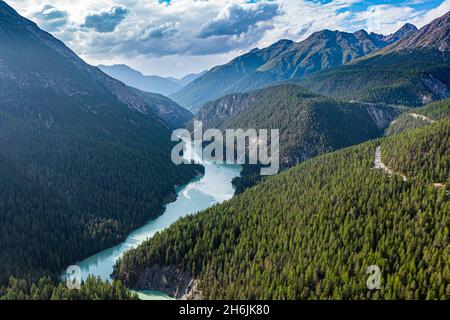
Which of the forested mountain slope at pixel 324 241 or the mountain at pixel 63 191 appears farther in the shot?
the mountain at pixel 63 191

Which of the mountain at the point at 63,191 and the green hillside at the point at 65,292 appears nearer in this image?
the green hillside at the point at 65,292

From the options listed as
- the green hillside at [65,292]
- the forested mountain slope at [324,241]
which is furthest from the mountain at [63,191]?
the forested mountain slope at [324,241]

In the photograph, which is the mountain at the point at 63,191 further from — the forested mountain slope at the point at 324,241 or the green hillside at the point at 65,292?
the forested mountain slope at the point at 324,241

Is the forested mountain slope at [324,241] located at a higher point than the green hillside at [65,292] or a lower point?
higher

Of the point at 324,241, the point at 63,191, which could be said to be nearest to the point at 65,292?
the point at 324,241

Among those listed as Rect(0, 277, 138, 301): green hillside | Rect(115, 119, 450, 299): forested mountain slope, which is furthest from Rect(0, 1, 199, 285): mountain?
Rect(115, 119, 450, 299): forested mountain slope

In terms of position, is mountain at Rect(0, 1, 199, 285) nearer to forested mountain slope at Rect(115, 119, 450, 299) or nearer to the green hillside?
the green hillside

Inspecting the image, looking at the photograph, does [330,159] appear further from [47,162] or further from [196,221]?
[47,162]

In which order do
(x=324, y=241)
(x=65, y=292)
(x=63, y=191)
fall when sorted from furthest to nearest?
(x=63, y=191) < (x=324, y=241) < (x=65, y=292)

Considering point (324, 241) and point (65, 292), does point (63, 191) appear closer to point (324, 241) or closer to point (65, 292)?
point (65, 292)
